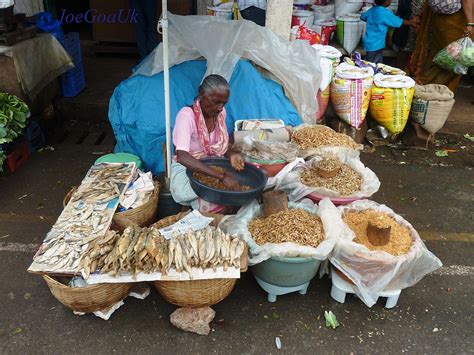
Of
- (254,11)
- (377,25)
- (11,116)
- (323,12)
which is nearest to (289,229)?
(11,116)

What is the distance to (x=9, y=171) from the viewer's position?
4.79 m

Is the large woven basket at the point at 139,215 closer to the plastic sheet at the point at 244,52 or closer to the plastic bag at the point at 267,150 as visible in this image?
the plastic bag at the point at 267,150

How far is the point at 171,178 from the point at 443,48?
4.68 meters

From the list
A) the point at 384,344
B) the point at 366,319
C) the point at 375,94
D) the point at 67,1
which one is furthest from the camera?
the point at 67,1

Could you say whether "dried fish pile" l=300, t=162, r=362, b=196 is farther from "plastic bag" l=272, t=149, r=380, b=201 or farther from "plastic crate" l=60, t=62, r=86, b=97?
"plastic crate" l=60, t=62, r=86, b=97

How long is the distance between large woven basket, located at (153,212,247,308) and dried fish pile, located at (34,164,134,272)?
0.62 m

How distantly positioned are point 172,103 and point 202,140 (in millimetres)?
1196

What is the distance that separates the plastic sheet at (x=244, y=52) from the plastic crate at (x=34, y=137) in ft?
5.09

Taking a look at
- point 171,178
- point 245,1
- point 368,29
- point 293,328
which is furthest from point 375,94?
point 293,328

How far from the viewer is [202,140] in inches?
139

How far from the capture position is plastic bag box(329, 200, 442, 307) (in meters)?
2.90

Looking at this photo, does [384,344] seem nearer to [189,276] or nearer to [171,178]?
[189,276]

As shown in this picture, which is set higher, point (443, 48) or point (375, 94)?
point (443, 48)

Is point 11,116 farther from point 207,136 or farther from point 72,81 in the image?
point 207,136
